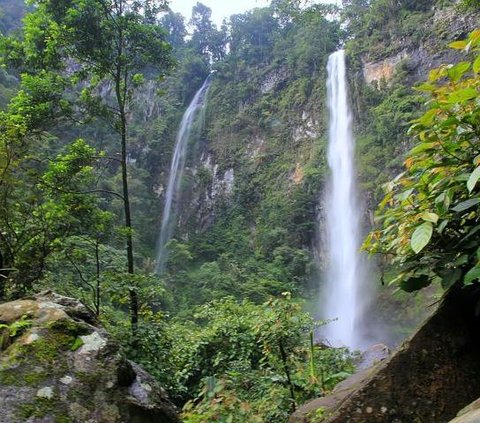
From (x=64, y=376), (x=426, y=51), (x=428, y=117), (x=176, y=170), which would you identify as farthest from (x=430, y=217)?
(x=176, y=170)

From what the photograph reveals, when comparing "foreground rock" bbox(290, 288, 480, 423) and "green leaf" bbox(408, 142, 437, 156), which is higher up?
"green leaf" bbox(408, 142, 437, 156)

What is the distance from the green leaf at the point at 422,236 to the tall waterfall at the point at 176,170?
855 inches

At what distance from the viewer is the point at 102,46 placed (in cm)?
577

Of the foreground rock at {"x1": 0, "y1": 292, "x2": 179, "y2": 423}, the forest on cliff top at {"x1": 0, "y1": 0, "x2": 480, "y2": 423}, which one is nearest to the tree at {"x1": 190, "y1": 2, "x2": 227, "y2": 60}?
the forest on cliff top at {"x1": 0, "y1": 0, "x2": 480, "y2": 423}

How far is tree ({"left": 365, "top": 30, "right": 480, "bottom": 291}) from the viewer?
1.59m

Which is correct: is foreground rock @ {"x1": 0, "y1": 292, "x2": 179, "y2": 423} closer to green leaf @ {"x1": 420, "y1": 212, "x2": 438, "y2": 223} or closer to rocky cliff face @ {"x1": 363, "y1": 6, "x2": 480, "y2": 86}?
green leaf @ {"x1": 420, "y1": 212, "x2": 438, "y2": 223}

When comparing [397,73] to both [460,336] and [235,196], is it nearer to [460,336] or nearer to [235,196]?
[235,196]

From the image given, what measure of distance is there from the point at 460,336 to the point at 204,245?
23.1 m

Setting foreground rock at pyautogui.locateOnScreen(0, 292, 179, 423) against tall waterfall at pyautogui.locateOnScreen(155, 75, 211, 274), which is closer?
foreground rock at pyautogui.locateOnScreen(0, 292, 179, 423)

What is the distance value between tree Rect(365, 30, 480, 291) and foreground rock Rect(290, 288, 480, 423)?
31 cm

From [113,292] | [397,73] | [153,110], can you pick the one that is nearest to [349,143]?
[397,73]

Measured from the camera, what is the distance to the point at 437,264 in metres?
1.76

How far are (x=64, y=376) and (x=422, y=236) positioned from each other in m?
1.84

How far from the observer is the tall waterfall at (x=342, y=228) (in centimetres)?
1639
